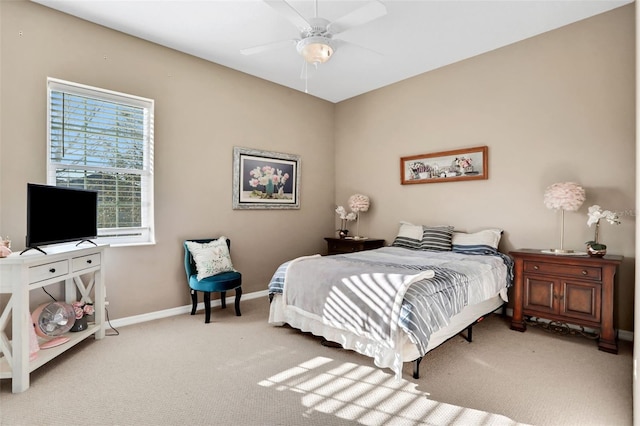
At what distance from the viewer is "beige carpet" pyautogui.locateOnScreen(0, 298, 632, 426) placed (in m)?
1.98

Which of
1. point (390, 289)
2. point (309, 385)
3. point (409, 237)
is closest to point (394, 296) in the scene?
point (390, 289)

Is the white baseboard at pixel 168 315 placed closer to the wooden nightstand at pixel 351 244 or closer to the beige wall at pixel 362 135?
the beige wall at pixel 362 135

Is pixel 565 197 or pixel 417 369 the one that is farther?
pixel 565 197

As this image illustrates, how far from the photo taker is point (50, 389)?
2.26 metres

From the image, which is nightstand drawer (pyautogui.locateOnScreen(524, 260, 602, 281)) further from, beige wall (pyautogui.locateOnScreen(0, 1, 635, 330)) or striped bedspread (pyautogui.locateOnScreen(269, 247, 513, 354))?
beige wall (pyautogui.locateOnScreen(0, 1, 635, 330))

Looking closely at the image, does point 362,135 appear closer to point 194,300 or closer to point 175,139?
point 175,139

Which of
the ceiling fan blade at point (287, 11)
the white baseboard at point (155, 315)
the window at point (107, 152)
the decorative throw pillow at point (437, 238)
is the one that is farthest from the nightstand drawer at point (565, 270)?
the window at point (107, 152)

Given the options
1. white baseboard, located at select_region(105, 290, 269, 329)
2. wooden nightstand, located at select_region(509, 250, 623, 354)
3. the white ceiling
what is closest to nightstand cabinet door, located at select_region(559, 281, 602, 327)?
wooden nightstand, located at select_region(509, 250, 623, 354)

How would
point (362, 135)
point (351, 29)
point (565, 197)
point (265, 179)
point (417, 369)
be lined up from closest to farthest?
1. point (417, 369)
2. point (565, 197)
3. point (351, 29)
4. point (265, 179)
5. point (362, 135)

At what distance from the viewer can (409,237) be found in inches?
175

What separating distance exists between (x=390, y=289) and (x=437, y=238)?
6.29 ft

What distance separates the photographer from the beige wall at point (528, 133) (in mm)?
3195

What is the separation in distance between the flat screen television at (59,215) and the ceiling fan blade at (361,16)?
2.54 meters

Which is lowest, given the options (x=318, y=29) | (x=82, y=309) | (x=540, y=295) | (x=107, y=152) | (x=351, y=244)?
(x=82, y=309)
